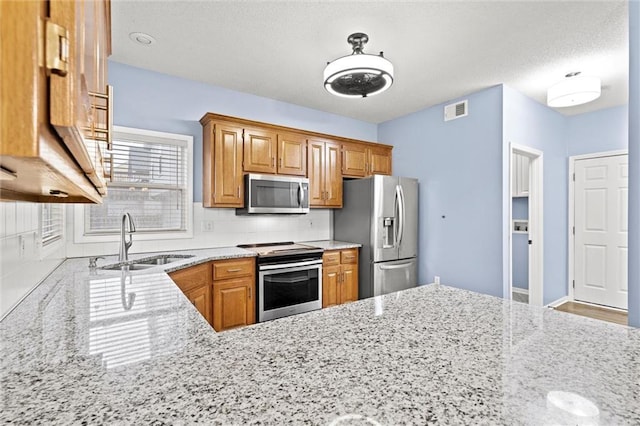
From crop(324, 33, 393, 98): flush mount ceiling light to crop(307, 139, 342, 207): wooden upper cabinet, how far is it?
4.71 feet

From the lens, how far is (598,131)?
4379mm

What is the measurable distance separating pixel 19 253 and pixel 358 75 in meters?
2.23

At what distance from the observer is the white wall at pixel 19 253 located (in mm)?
1210

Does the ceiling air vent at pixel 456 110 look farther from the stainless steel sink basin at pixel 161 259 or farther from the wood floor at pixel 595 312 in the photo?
the stainless steel sink basin at pixel 161 259

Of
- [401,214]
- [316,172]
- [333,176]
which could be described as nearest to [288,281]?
[316,172]

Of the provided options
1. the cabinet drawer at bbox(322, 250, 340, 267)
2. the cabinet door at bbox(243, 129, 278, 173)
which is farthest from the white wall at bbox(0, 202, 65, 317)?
the cabinet drawer at bbox(322, 250, 340, 267)

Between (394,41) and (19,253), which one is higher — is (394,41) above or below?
above

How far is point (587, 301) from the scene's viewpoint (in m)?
4.51

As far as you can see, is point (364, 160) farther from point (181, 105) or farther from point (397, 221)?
point (181, 105)

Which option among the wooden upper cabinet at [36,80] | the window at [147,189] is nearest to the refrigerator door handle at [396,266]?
the window at [147,189]

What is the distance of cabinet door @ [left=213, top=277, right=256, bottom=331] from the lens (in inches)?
115

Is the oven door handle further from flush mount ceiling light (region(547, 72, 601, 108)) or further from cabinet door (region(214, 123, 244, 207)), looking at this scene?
flush mount ceiling light (region(547, 72, 601, 108))

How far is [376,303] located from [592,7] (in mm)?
2641

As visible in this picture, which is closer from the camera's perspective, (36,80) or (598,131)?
(36,80)
